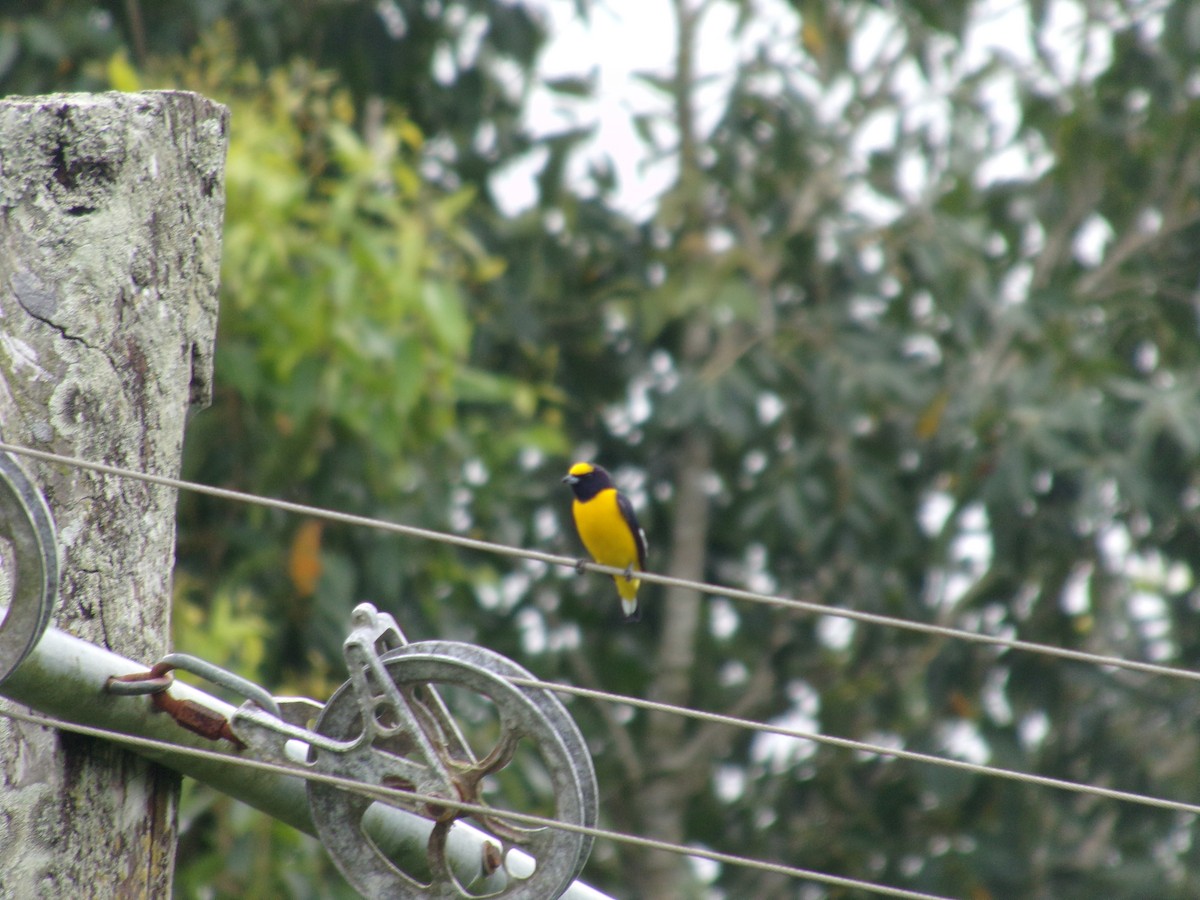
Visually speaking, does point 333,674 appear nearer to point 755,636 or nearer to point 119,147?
point 755,636

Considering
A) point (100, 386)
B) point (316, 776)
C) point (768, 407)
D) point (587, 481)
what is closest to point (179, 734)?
point (316, 776)

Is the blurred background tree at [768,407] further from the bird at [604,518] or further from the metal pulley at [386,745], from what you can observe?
the metal pulley at [386,745]

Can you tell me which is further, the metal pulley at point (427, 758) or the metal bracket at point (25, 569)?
the metal pulley at point (427, 758)

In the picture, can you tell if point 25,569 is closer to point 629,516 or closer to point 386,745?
point 386,745

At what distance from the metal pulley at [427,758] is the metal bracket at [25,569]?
0.38m

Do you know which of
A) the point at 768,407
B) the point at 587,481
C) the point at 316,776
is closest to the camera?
the point at 316,776

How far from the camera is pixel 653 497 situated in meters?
9.70

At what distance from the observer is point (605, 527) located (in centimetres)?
689

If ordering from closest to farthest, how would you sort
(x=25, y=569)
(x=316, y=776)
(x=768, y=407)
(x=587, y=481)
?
(x=25, y=569) → (x=316, y=776) → (x=587, y=481) → (x=768, y=407)

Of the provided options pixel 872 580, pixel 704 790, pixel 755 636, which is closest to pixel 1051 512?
pixel 872 580

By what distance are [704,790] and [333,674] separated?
122 inches

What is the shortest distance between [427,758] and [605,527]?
4129 mm

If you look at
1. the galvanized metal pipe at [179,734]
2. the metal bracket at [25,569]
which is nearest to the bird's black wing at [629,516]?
the galvanized metal pipe at [179,734]

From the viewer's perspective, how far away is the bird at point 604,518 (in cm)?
689
